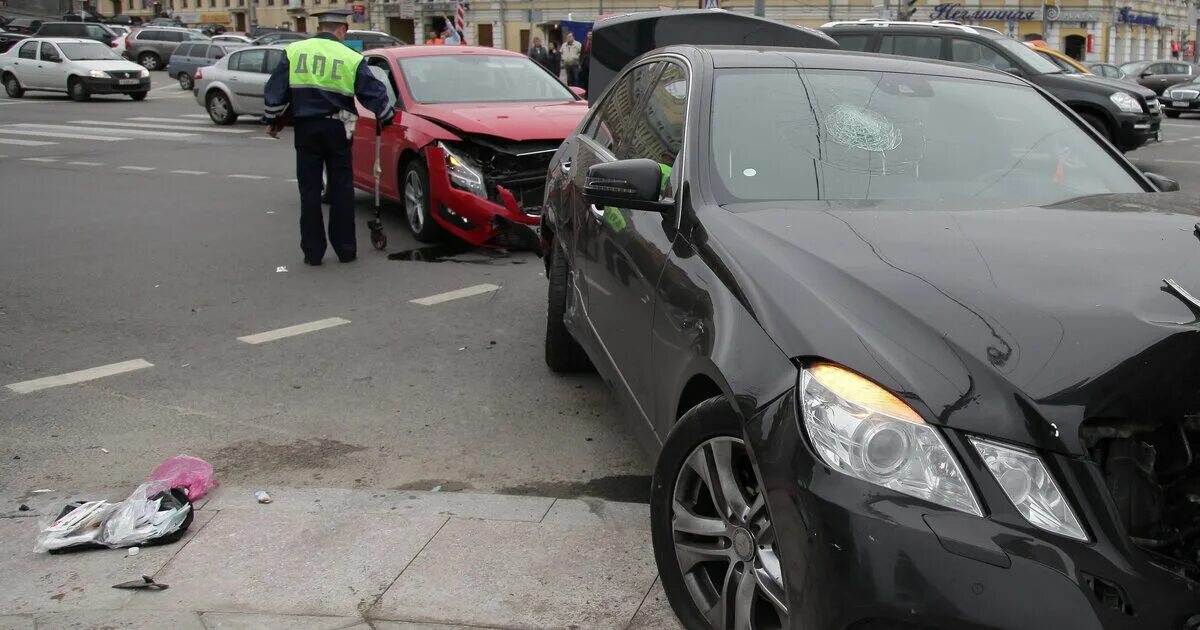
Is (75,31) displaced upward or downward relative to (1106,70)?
upward

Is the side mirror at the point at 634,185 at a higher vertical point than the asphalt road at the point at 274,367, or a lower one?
higher

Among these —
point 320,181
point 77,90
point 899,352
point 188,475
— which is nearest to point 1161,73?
point 77,90

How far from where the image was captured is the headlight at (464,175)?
9250 mm

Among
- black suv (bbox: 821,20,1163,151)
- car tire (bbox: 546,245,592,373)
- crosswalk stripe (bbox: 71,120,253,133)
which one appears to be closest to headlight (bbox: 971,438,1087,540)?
car tire (bbox: 546,245,592,373)

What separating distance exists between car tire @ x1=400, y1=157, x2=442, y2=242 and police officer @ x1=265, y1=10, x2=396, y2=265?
A: 771 mm

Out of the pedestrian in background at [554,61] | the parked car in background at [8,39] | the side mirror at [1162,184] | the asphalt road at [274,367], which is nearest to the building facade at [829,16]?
the pedestrian in background at [554,61]

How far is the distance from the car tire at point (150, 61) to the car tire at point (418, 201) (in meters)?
42.4

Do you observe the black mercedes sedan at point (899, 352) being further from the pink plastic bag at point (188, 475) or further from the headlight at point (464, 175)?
the headlight at point (464, 175)

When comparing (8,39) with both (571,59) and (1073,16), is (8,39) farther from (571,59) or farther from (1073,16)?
(1073,16)

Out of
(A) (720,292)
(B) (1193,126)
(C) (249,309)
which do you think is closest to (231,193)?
(C) (249,309)

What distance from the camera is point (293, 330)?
700 centimetres

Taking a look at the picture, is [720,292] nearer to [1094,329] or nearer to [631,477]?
[1094,329]

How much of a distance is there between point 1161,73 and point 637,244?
37824mm

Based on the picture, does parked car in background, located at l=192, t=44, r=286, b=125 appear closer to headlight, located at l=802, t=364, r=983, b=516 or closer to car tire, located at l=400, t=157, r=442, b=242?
car tire, located at l=400, t=157, r=442, b=242
